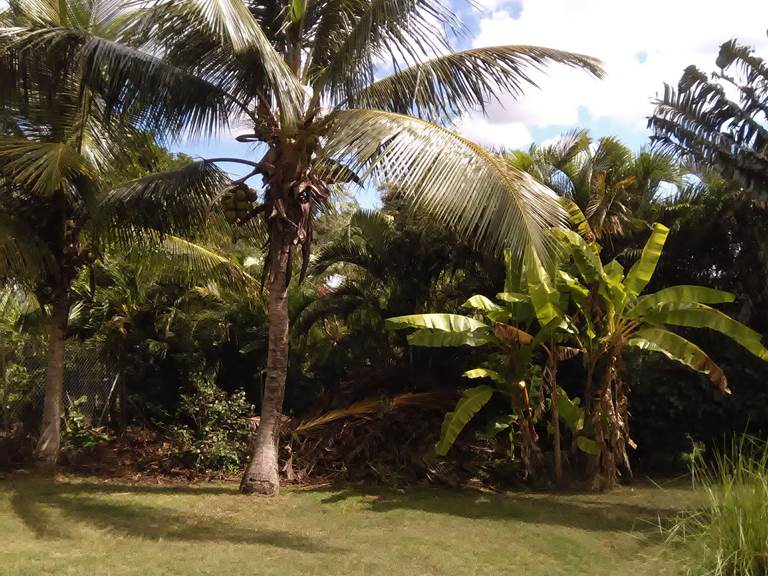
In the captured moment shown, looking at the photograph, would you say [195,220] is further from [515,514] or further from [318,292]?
[515,514]

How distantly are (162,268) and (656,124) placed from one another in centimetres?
741

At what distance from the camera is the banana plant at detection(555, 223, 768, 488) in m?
8.04

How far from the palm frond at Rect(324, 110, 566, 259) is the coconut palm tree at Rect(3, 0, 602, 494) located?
0.02 m

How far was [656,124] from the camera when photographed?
9.91m

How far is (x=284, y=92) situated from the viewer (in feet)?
24.2

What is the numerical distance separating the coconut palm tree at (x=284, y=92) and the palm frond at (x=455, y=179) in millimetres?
19

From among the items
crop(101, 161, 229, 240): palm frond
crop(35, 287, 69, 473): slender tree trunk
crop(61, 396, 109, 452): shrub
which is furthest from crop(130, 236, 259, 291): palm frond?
crop(61, 396, 109, 452): shrub

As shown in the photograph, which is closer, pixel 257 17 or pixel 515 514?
pixel 515 514

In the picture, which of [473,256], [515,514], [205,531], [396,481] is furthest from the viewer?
[473,256]

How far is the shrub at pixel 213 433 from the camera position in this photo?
32.6ft

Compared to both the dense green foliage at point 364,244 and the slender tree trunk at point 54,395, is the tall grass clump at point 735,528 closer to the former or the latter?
the dense green foliage at point 364,244

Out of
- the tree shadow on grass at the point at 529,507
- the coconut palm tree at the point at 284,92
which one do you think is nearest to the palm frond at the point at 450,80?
the coconut palm tree at the point at 284,92

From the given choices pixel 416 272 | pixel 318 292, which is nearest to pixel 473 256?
pixel 416 272

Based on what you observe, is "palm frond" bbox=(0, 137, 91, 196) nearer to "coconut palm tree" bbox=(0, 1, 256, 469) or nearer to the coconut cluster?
"coconut palm tree" bbox=(0, 1, 256, 469)
